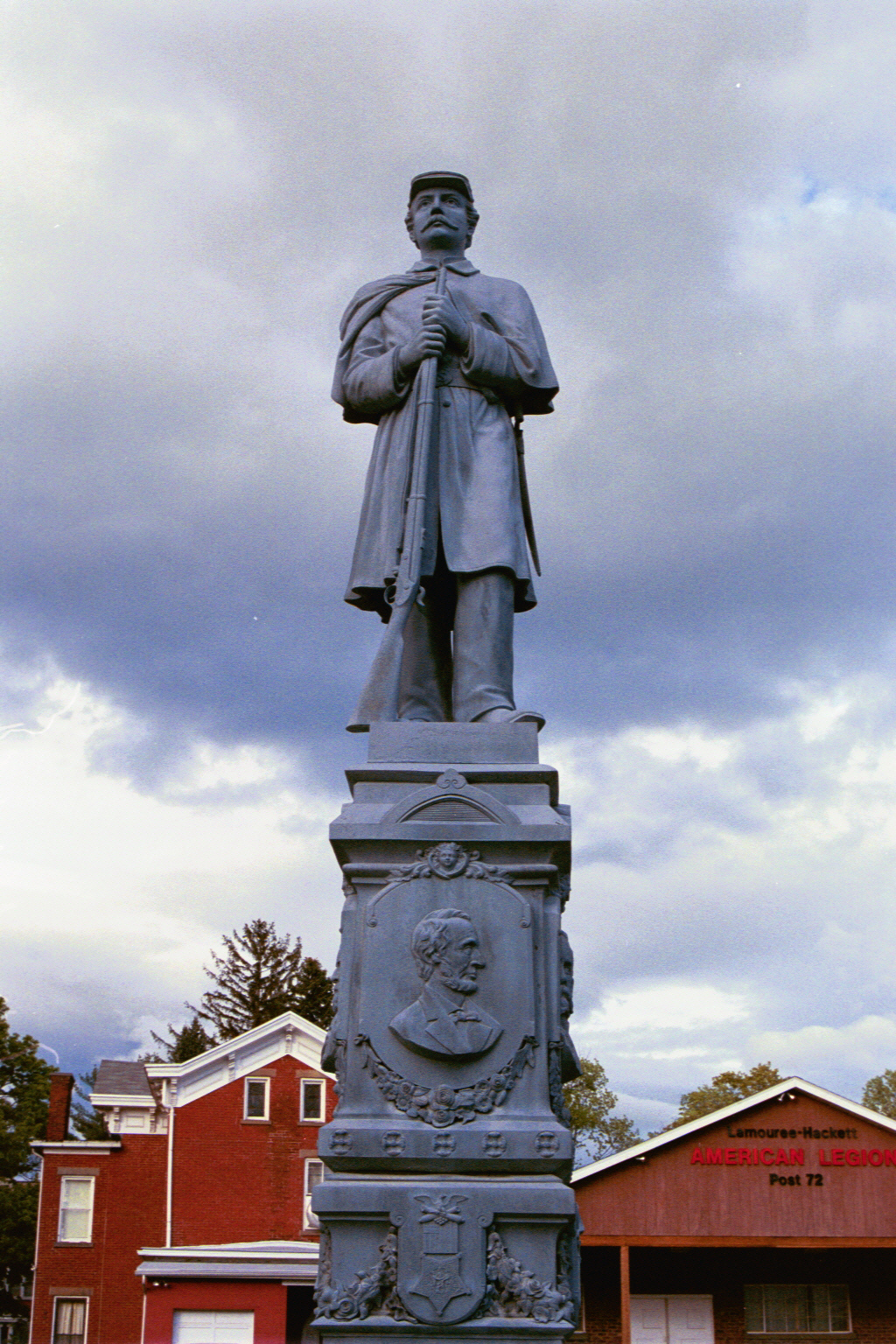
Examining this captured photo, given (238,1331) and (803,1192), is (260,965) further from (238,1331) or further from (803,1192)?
(803,1192)

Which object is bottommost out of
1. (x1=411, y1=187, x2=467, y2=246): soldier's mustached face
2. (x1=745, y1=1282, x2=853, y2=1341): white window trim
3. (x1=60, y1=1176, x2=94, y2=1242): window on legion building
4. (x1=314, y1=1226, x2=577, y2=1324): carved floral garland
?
(x1=745, y1=1282, x2=853, y2=1341): white window trim

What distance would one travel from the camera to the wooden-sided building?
106 feet

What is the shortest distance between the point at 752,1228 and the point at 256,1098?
13312 millimetres

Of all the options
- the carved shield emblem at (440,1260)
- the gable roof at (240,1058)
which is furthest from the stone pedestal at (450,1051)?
the gable roof at (240,1058)

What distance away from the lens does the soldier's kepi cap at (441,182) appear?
8.30 meters

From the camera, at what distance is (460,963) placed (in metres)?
6.29

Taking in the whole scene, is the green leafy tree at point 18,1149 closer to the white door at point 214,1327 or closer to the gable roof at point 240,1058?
the gable roof at point 240,1058

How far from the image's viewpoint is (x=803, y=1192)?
32.7 meters

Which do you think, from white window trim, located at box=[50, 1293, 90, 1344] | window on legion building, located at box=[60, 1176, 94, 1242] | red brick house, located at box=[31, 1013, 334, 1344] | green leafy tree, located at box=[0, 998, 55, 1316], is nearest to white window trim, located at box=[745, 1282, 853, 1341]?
red brick house, located at box=[31, 1013, 334, 1344]

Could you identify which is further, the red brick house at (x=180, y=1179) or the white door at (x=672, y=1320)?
the red brick house at (x=180, y=1179)

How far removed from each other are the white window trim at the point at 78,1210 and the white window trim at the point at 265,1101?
4.28m

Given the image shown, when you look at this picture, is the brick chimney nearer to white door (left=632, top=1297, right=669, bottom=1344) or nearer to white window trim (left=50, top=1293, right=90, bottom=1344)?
white window trim (left=50, top=1293, right=90, bottom=1344)

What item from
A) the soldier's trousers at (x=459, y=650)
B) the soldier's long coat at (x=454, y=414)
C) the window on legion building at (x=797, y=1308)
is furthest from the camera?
the window on legion building at (x=797, y=1308)

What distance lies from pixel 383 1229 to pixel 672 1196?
94.9ft
